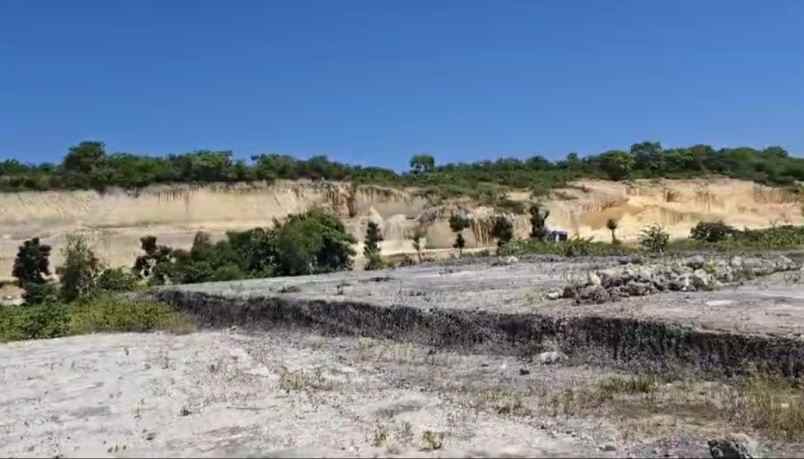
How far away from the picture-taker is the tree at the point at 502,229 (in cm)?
4756

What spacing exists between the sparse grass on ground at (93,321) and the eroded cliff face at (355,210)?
2786 cm

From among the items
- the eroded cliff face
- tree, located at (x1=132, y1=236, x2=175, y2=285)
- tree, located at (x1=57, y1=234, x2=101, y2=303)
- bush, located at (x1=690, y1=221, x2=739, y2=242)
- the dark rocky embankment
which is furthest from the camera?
the eroded cliff face

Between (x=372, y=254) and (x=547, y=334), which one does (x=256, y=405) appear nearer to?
(x=547, y=334)

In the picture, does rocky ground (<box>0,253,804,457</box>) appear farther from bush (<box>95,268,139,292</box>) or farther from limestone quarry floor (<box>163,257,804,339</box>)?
bush (<box>95,268,139,292</box>)

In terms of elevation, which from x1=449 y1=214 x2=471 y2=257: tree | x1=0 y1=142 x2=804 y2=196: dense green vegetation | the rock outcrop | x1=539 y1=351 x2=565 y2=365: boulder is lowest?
x1=539 y1=351 x2=565 y2=365: boulder

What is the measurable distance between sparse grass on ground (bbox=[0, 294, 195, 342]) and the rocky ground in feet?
5.94

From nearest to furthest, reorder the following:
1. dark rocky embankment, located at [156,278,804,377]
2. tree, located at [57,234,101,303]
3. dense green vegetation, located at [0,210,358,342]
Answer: dark rocky embankment, located at [156,278,804,377] → dense green vegetation, located at [0,210,358,342] → tree, located at [57,234,101,303]

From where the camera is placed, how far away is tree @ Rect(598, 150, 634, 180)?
6519 cm

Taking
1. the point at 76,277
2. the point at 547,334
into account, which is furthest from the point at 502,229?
the point at 547,334

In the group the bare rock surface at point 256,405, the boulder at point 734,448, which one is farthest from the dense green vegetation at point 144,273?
the boulder at point 734,448

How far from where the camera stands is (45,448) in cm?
811

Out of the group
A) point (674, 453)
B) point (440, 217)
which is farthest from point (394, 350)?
point (440, 217)

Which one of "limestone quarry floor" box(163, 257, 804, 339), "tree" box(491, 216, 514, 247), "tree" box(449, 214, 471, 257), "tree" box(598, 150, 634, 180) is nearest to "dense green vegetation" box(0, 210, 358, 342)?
"limestone quarry floor" box(163, 257, 804, 339)

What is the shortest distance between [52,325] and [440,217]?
36.3 metres
